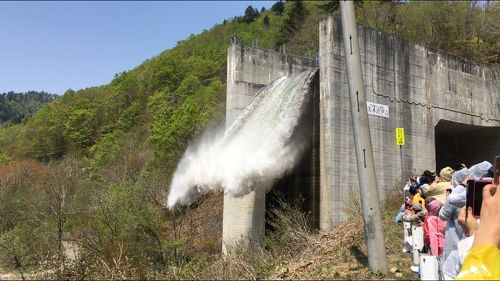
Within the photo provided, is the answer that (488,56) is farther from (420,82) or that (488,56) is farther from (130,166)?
(130,166)

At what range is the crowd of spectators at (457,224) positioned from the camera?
349cm

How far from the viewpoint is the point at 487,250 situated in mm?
3469

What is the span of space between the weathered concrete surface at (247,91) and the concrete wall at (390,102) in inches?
145

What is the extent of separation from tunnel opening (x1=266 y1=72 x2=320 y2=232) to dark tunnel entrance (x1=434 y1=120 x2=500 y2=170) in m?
7.54

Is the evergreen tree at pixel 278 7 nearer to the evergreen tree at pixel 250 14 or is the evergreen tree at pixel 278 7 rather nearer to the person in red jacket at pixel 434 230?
the evergreen tree at pixel 250 14

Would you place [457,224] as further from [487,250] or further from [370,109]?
[370,109]

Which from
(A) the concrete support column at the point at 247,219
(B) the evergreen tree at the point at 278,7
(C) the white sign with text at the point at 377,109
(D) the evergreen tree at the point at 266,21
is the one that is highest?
(B) the evergreen tree at the point at 278,7

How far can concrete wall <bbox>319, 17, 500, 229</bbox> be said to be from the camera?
15.6m

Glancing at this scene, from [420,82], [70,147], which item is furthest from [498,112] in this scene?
[70,147]

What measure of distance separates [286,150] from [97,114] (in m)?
59.9

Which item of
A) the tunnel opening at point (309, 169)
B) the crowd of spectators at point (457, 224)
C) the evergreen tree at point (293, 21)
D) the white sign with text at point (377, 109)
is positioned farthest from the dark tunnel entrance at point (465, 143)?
the evergreen tree at point (293, 21)

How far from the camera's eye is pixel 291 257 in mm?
10625

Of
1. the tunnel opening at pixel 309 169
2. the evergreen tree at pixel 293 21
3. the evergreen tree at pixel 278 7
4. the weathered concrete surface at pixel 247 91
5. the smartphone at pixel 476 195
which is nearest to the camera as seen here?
the smartphone at pixel 476 195

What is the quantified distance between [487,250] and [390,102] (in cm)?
1449
